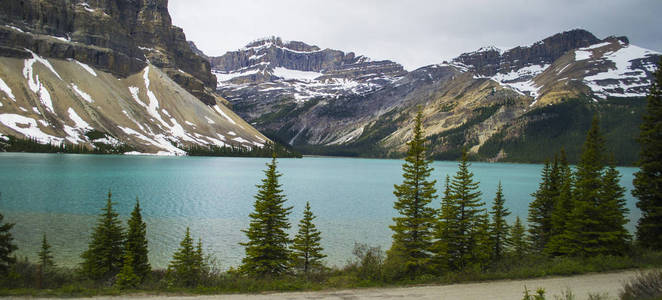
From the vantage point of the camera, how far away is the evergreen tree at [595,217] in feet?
63.2

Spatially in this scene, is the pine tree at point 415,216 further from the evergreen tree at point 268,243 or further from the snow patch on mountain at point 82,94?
the snow patch on mountain at point 82,94

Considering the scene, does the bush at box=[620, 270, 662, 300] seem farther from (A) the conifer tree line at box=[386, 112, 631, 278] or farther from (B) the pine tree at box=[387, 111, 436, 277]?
(B) the pine tree at box=[387, 111, 436, 277]

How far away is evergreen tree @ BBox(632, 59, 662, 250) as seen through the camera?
21.4 meters

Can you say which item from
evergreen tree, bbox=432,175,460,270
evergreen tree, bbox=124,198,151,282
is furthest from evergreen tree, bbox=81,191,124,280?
evergreen tree, bbox=432,175,460,270

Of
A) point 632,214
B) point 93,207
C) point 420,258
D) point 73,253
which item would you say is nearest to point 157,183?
point 93,207

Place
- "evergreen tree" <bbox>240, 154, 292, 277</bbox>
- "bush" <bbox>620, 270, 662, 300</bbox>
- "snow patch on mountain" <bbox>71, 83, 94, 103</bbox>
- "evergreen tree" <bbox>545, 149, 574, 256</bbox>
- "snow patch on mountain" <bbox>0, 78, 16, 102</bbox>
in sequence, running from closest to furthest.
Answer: "bush" <bbox>620, 270, 662, 300</bbox> → "evergreen tree" <bbox>240, 154, 292, 277</bbox> → "evergreen tree" <bbox>545, 149, 574, 256</bbox> → "snow patch on mountain" <bbox>0, 78, 16, 102</bbox> → "snow patch on mountain" <bbox>71, 83, 94, 103</bbox>

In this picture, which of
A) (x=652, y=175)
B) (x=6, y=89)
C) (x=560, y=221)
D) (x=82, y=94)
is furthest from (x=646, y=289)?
(x=82, y=94)

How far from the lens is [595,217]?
20062mm

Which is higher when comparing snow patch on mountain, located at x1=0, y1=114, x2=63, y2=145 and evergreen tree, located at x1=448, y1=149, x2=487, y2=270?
snow patch on mountain, located at x1=0, y1=114, x2=63, y2=145

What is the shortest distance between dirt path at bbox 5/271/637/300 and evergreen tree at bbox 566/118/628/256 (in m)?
3.91

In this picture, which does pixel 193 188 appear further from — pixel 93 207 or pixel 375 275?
pixel 375 275

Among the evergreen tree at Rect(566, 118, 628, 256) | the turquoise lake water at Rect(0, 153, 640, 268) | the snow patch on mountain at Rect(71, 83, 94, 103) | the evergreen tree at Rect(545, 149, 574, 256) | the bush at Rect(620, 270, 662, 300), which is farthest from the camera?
the snow patch on mountain at Rect(71, 83, 94, 103)


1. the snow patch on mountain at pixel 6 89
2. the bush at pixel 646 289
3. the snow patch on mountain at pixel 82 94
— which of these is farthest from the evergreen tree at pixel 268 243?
the snow patch on mountain at pixel 82 94

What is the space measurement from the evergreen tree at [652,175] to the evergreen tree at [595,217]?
236cm
